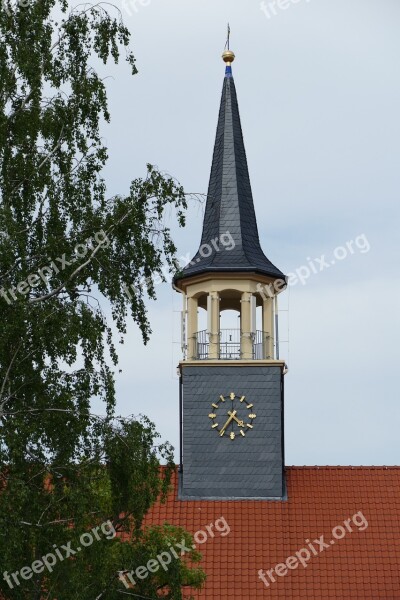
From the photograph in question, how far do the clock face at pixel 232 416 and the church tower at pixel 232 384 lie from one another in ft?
0.07

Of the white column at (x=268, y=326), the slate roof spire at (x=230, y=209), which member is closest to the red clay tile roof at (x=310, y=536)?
the white column at (x=268, y=326)

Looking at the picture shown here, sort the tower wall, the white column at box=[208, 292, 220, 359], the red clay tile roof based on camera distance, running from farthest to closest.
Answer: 1. the white column at box=[208, 292, 220, 359]
2. the tower wall
3. the red clay tile roof

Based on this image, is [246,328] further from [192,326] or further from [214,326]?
[192,326]

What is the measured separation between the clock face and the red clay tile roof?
150 centimetres

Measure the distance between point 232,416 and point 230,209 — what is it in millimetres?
4739

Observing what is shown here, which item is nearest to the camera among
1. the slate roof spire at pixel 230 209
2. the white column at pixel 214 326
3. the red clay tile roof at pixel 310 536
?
the red clay tile roof at pixel 310 536

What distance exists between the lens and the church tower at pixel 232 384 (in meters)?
27.7

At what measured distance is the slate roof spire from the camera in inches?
1128

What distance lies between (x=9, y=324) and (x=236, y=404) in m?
13.5

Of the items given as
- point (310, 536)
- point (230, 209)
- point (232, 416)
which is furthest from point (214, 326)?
point (310, 536)

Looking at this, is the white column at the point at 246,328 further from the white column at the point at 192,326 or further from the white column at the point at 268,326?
the white column at the point at 192,326

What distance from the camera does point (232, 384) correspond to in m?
27.9

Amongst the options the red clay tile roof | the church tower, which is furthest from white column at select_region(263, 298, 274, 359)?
the red clay tile roof

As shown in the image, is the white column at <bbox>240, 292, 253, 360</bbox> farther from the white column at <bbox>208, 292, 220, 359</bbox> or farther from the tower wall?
the white column at <bbox>208, 292, 220, 359</bbox>
